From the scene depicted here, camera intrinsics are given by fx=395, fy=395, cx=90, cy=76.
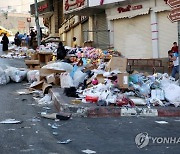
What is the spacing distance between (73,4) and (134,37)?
17.4 ft

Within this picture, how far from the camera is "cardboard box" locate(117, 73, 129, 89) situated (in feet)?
33.0

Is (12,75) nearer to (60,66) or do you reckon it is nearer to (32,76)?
(32,76)

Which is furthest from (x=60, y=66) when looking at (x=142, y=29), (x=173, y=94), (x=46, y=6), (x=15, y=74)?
(x=46, y=6)

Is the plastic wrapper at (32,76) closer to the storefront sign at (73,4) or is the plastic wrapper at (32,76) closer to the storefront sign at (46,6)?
the storefront sign at (73,4)

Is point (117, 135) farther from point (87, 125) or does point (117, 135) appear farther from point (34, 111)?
point (34, 111)

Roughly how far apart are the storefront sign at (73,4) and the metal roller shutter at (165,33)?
5424 millimetres

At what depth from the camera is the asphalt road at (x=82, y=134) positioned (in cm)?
569

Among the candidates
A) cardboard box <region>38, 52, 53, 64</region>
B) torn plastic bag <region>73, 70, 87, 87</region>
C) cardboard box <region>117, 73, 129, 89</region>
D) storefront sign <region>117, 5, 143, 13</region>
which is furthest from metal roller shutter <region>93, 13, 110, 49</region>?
cardboard box <region>117, 73, 129, 89</region>

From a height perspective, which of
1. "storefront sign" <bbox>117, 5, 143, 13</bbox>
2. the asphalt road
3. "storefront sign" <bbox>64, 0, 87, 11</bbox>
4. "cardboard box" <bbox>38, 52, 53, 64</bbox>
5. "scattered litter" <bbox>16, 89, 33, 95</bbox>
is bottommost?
the asphalt road

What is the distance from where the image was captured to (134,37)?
20703 mm

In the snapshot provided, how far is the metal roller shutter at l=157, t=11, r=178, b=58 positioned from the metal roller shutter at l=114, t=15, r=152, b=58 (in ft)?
2.63

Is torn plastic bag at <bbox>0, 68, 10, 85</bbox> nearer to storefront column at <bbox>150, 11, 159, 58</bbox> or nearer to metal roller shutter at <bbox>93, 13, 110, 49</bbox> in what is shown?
storefront column at <bbox>150, 11, 159, 58</bbox>

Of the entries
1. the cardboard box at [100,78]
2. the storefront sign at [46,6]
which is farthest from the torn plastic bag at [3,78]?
the storefront sign at [46,6]

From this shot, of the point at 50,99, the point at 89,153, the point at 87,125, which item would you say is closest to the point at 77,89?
the point at 50,99
